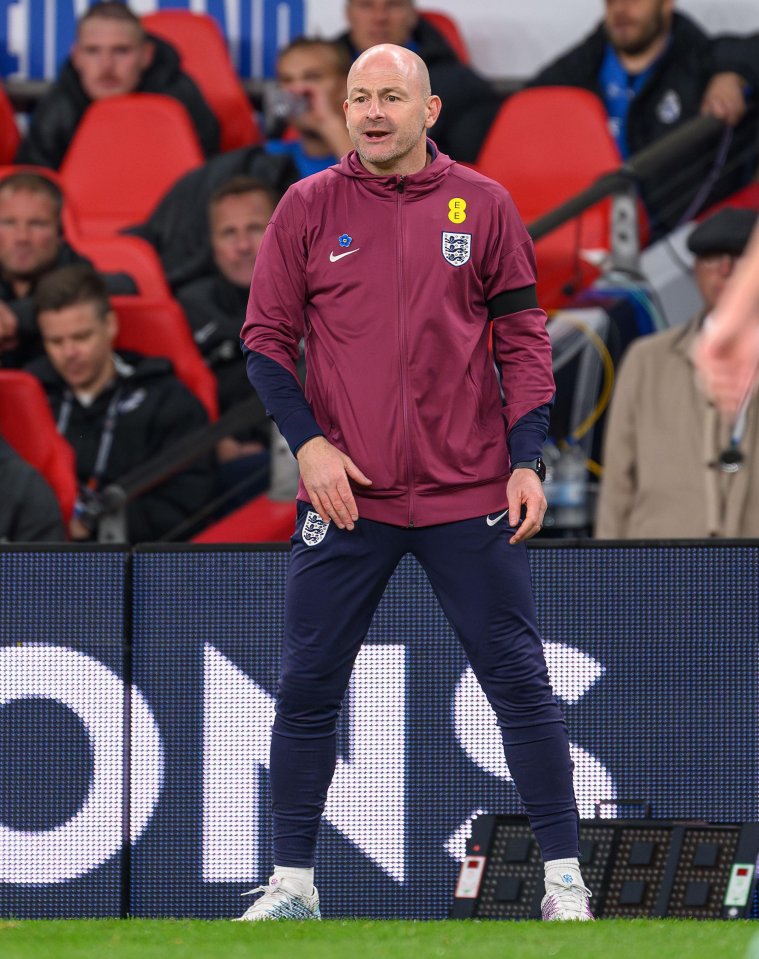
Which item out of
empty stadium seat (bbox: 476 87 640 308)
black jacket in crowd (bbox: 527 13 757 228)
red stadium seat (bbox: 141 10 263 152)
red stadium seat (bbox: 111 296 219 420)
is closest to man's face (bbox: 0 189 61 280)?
red stadium seat (bbox: 111 296 219 420)

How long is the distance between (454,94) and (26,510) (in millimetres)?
4023

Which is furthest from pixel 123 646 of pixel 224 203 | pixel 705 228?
pixel 224 203

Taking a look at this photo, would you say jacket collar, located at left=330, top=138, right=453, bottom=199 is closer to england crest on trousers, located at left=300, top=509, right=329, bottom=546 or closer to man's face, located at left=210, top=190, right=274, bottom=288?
england crest on trousers, located at left=300, top=509, right=329, bottom=546

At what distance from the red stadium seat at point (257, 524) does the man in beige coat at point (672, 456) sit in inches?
52.3

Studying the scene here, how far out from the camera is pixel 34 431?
725 centimetres

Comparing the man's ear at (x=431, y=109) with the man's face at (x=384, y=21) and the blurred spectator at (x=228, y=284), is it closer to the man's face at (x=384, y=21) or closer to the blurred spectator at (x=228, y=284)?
the blurred spectator at (x=228, y=284)

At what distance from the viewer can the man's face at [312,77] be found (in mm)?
9031

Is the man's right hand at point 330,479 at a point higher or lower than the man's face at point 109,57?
lower

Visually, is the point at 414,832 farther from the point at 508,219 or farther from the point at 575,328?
the point at 575,328

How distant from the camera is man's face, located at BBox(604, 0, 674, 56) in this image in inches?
361

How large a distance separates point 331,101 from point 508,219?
4.96 meters

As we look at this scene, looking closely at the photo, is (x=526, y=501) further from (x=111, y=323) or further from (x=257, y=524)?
(x=111, y=323)

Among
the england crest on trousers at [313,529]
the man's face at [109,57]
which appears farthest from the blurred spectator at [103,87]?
the england crest on trousers at [313,529]

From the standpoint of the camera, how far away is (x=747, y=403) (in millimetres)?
6492
